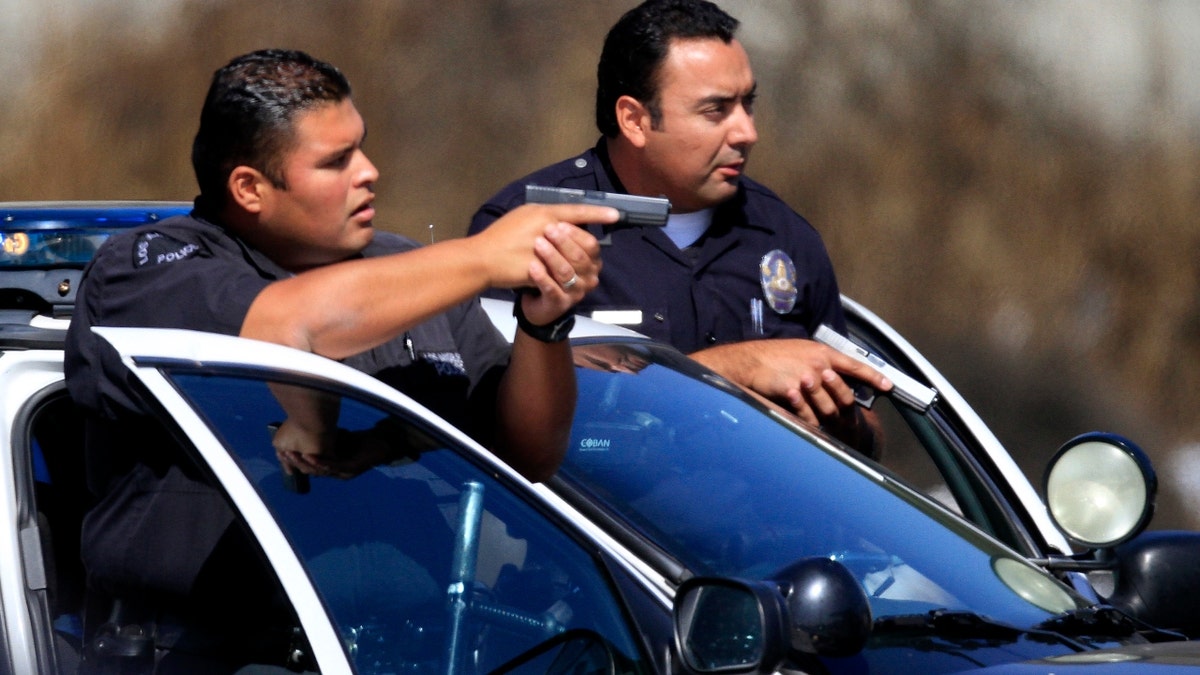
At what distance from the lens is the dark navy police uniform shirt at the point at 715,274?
3783 mm

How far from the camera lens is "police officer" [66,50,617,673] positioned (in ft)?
6.30

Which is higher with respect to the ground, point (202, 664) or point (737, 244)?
point (737, 244)

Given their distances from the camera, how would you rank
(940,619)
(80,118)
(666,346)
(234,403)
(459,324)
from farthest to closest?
(80,118), (666,346), (459,324), (940,619), (234,403)

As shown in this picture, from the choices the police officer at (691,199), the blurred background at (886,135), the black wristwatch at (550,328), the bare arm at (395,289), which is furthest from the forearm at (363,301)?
the blurred background at (886,135)

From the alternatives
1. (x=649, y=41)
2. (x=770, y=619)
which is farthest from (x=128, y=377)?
(x=649, y=41)

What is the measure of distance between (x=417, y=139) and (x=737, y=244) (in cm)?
498

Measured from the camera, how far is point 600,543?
7.09 feet

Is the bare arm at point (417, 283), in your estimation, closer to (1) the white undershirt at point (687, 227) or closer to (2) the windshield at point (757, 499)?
(2) the windshield at point (757, 499)

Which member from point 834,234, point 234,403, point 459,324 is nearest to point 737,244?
point 459,324

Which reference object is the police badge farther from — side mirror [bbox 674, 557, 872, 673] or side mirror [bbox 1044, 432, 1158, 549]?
side mirror [bbox 674, 557, 872, 673]

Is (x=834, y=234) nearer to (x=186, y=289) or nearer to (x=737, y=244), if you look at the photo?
(x=737, y=244)

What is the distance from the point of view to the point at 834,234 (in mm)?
8812

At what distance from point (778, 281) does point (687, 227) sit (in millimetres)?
246

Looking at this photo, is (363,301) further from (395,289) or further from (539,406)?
(539,406)
